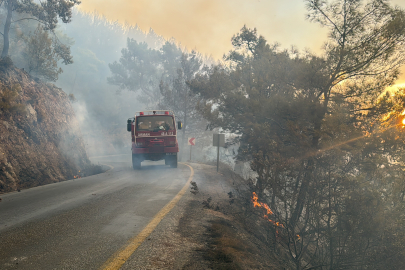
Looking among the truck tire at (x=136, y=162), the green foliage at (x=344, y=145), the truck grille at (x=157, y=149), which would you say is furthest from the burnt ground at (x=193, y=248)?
the truck tire at (x=136, y=162)

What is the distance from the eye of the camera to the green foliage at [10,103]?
12.2 metres

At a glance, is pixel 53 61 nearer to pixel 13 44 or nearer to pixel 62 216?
pixel 13 44

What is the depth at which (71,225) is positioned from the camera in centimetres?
456

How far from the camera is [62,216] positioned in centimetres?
514

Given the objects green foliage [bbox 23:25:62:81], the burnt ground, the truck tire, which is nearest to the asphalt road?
the burnt ground

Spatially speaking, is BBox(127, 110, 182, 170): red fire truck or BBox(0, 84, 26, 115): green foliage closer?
BBox(0, 84, 26, 115): green foliage

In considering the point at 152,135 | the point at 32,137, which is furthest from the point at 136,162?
the point at 32,137

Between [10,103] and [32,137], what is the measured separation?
72.9 inches

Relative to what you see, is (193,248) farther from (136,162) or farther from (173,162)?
(173,162)

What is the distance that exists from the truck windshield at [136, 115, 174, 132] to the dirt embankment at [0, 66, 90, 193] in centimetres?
444

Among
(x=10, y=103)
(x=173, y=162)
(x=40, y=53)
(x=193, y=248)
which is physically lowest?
(x=173, y=162)

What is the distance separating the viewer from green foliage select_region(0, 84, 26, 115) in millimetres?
12195

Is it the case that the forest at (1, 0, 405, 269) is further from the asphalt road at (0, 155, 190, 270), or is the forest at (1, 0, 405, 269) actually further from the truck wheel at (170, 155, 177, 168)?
the truck wheel at (170, 155, 177, 168)

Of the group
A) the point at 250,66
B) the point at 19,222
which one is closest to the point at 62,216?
the point at 19,222
